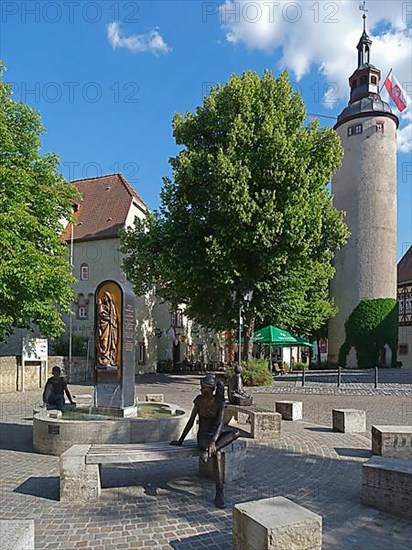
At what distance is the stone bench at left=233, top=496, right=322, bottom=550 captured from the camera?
4.10m

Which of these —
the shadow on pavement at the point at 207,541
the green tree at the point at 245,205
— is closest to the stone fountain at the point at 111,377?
the shadow on pavement at the point at 207,541

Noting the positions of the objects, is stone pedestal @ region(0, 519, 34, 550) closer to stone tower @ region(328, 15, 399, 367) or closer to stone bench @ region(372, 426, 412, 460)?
stone bench @ region(372, 426, 412, 460)

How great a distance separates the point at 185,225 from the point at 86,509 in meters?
17.9

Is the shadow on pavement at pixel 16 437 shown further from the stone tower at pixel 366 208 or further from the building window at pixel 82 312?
the stone tower at pixel 366 208

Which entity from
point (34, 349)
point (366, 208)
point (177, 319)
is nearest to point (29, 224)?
point (34, 349)

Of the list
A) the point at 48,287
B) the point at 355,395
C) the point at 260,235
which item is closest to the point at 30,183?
the point at 48,287

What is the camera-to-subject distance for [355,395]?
19.3 metres

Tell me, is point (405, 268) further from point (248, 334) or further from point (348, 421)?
point (348, 421)

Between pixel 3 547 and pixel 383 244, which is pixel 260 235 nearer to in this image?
pixel 3 547

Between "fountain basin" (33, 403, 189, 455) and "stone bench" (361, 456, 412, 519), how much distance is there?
11.8 feet

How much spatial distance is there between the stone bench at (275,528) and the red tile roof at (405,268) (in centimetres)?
4935

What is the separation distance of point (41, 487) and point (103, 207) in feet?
102

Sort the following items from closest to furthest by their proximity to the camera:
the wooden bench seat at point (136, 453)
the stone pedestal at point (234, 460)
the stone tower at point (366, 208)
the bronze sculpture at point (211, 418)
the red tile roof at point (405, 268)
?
the wooden bench seat at point (136, 453), the bronze sculpture at point (211, 418), the stone pedestal at point (234, 460), the stone tower at point (366, 208), the red tile roof at point (405, 268)

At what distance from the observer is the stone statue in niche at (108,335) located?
385 inches
